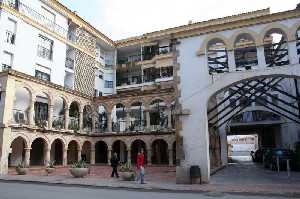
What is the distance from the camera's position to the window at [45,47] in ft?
93.9

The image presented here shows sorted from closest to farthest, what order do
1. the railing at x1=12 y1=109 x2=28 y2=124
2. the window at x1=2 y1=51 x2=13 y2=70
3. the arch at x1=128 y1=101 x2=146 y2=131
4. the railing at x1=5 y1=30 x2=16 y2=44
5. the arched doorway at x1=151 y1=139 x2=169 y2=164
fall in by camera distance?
the railing at x1=12 y1=109 x2=28 y2=124 → the window at x1=2 y1=51 x2=13 y2=70 → the railing at x1=5 y1=30 x2=16 y2=44 → the arched doorway at x1=151 y1=139 x2=169 y2=164 → the arch at x1=128 y1=101 x2=146 y2=131

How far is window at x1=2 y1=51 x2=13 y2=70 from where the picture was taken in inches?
964

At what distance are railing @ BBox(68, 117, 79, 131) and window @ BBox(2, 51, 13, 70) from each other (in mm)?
7326

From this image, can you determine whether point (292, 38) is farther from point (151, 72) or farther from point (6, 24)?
point (151, 72)

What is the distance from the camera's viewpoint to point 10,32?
25328 millimetres

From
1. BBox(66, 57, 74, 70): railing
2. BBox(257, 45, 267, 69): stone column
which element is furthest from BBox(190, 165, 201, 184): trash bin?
BBox(66, 57, 74, 70): railing

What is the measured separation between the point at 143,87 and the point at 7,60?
1747cm

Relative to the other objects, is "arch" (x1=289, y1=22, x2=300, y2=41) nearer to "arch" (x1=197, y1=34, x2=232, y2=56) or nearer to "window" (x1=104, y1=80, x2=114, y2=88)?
"arch" (x1=197, y1=34, x2=232, y2=56)

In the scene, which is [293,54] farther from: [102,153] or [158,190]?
[102,153]

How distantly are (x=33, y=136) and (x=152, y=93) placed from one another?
11.4 metres

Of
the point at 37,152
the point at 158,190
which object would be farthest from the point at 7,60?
the point at 158,190

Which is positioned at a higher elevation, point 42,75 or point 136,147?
point 42,75

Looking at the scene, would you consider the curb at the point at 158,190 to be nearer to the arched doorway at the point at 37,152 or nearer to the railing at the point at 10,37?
the arched doorway at the point at 37,152

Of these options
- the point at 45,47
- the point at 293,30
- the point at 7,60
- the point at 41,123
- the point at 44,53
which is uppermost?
the point at 45,47
